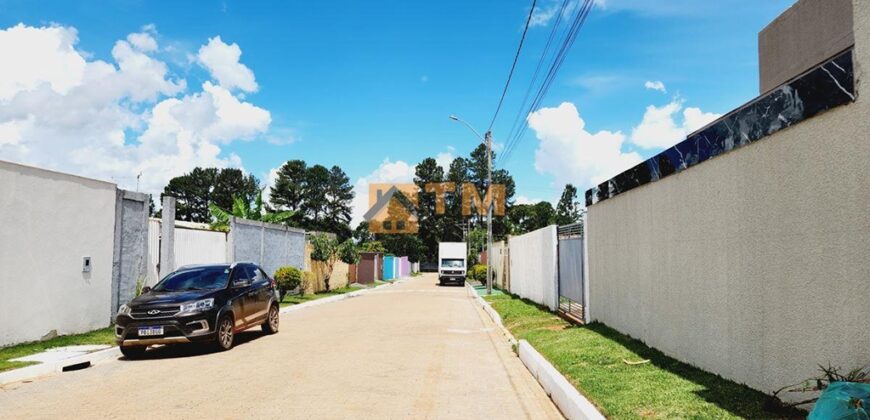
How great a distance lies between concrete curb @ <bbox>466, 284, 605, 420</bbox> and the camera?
599cm

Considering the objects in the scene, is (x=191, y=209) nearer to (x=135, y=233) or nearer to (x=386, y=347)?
(x=135, y=233)

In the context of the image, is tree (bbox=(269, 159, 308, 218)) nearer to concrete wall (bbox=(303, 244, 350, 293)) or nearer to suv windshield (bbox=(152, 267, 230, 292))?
concrete wall (bbox=(303, 244, 350, 293))

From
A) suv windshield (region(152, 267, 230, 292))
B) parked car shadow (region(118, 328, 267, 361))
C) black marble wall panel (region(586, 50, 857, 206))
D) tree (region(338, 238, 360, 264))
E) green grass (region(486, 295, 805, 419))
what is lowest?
parked car shadow (region(118, 328, 267, 361))

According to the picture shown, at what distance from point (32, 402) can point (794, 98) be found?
28.8 ft

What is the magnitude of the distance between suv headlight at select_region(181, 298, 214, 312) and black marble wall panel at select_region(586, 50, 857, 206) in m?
8.03

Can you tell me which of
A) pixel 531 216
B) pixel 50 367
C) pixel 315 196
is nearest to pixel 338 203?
pixel 315 196

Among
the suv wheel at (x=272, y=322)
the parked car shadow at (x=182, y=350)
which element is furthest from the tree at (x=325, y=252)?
the parked car shadow at (x=182, y=350)

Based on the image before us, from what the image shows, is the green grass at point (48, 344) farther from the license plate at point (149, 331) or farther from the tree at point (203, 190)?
the tree at point (203, 190)

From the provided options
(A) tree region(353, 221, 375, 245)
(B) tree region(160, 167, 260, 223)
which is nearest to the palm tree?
(B) tree region(160, 167, 260, 223)

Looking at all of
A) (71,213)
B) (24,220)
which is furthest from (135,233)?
(24,220)

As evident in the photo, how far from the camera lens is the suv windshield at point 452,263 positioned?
45.7 metres

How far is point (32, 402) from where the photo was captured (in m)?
7.21

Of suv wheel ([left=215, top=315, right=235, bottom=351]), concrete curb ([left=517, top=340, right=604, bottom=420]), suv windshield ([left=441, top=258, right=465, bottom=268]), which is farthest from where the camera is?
suv windshield ([left=441, top=258, right=465, bottom=268])

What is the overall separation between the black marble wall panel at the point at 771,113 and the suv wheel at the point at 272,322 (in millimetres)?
9146
